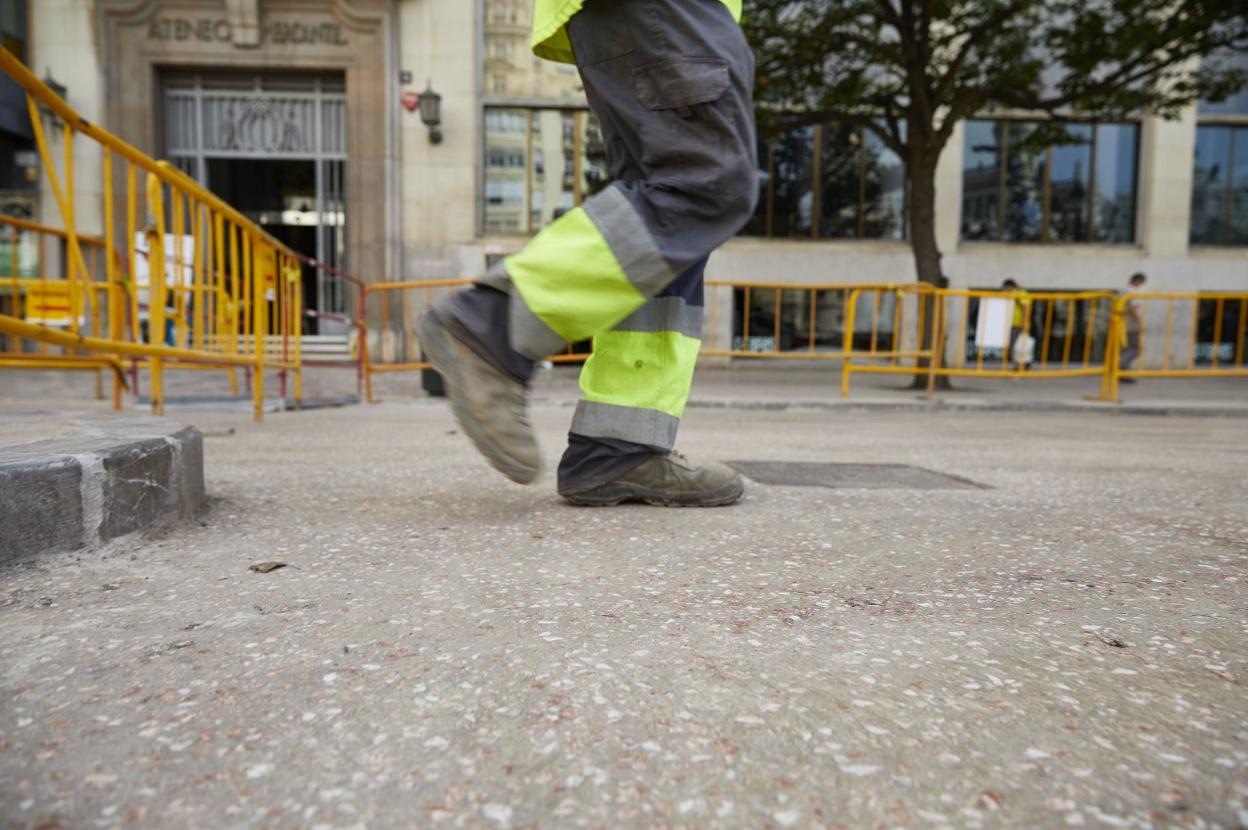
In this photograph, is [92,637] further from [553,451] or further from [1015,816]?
[553,451]

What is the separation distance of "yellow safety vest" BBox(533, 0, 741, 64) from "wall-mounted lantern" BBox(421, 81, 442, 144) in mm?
12535

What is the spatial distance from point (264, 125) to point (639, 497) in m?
14.4

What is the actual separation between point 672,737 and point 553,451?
3.00m

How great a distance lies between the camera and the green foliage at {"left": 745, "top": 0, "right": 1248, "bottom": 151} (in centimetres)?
912

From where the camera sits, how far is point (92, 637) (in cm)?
119

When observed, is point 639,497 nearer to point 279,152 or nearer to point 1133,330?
point 1133,330

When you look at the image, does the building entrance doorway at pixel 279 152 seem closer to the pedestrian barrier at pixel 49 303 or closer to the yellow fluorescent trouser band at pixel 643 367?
the pedestrian barrier at pixel 49 303

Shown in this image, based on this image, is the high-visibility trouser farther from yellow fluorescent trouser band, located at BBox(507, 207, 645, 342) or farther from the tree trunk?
the tree trunk

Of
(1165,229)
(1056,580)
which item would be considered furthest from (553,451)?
(1165,229)

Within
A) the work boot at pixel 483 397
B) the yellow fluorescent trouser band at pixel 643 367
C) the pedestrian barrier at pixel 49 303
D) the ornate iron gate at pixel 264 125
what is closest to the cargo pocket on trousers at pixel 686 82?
the yellow fluorescent trouser band at pixel 643 367

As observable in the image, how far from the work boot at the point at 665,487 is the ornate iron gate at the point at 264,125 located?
1320 cm

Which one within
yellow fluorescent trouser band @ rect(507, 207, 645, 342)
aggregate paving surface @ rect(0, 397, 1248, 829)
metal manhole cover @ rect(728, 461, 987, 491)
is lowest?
metal manhole cover @ rect(728, 461, 987, 491)

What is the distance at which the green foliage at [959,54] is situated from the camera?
359 inches

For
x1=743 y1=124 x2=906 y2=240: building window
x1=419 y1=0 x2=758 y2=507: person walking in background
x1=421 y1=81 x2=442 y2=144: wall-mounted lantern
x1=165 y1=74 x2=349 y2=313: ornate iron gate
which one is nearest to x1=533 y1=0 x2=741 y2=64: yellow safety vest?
x1=419 y1=0 x2=758 y2=507: person walking in background
